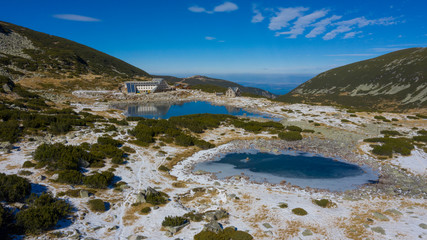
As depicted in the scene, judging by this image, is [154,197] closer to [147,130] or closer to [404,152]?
[147,130]

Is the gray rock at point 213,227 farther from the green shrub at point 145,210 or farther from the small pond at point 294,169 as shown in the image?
the small pond at point 294,169

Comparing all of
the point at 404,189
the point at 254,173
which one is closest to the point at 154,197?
the point at 254,173

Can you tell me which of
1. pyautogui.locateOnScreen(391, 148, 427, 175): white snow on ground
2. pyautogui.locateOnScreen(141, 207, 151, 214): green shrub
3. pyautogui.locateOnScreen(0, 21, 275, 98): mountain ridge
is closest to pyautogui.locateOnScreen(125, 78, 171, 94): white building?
pyautogui.locateOnScreen(0, 21, 275, 98): mountain ridge

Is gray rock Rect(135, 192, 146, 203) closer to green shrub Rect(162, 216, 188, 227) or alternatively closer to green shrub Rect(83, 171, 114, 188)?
green shrub Rect(162, 216, 188, 227)

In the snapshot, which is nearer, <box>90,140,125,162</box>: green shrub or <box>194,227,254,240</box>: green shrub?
<box>194,227,254,240</box>: green shrub

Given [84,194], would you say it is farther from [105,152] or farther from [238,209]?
[238,209]

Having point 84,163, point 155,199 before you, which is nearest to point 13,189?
point 84,163
